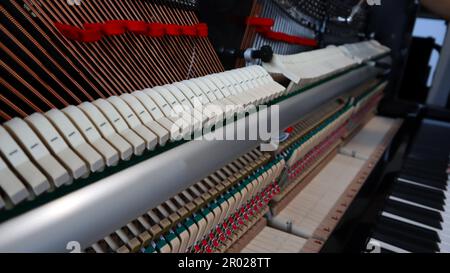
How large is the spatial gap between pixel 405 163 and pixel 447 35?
255 cm

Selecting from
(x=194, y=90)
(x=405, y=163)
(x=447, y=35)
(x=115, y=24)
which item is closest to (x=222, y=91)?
(x=194, y=90)

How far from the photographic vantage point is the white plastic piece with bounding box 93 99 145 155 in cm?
124

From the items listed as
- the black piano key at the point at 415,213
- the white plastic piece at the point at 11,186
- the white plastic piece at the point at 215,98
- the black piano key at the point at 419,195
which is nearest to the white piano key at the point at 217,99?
the white plastic piece at the point at 215,98

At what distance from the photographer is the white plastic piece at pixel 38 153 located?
1.00 metres

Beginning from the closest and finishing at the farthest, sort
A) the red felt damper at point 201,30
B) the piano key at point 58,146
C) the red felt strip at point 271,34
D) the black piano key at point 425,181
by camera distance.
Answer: the piano key at point 58,146 < the red felt damper at point 201,30 < the red felt strip at point 271,34 < the black piano key at point 425,181

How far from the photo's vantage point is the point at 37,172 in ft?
3.20

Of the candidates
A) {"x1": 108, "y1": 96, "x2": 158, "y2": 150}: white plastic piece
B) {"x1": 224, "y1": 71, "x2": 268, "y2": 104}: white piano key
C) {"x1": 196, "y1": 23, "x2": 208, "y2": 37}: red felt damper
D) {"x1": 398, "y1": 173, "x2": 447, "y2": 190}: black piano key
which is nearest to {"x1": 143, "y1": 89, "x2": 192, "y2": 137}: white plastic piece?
{"x1": 108, "y1": 96, "x2": 158, "y2": 150}: white plastic piece

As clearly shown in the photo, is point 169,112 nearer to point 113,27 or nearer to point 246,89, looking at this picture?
point 113,27

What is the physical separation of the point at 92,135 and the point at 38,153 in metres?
0.18

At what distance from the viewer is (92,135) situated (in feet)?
3.82

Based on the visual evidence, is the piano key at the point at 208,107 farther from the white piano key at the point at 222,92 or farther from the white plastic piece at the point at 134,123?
the white plastic piece at the point at 134,123

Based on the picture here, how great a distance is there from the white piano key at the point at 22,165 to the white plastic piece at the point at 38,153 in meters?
0.02

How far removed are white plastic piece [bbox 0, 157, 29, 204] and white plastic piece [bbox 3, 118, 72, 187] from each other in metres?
0.07

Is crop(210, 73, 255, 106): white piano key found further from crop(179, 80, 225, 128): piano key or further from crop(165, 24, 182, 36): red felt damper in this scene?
crop(165, 24, 182, 36): red felt damper
